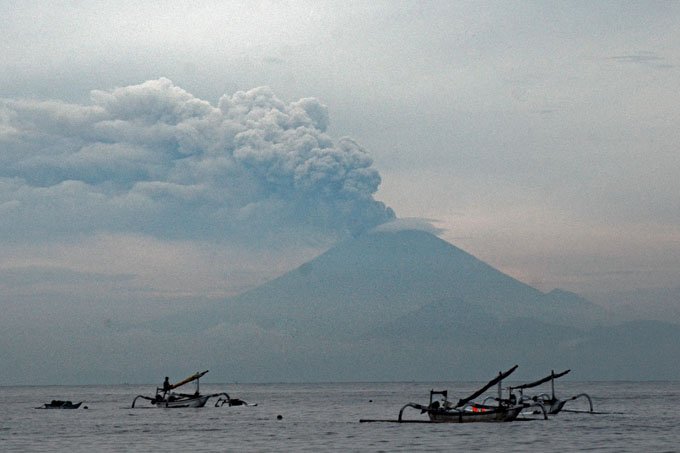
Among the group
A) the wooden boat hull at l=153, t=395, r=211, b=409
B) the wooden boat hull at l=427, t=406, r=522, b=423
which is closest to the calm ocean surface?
the wooden boat hull at l=427, t=406, r=522, b=423

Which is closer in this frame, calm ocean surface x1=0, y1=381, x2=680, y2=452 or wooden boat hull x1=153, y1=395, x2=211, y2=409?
calm ocean surface x1=0, y1=381, x2=680, y2=452

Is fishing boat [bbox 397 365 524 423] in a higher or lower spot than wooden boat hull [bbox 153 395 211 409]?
lower

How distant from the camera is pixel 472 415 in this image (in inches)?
3445

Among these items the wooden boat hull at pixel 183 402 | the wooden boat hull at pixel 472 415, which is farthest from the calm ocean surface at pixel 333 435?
the wooden boat hull at pixel 183 402

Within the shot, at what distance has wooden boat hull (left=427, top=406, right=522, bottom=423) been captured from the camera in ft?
286

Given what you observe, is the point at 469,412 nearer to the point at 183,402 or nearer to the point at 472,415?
the point at 472,415

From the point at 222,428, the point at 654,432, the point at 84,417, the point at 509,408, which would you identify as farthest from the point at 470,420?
the point at 84,417

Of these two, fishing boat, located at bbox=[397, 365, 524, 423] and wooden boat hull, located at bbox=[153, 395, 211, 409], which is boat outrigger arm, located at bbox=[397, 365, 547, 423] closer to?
fishing boat, located at bbox=[397, 365, 524, 423]

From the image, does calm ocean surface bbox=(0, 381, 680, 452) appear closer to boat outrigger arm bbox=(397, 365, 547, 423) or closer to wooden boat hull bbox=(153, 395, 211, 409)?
boat outrigger arm bbox=(397, 365, 547, 423)

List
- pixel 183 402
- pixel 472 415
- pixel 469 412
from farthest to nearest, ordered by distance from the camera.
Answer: pixel 183 402, pixel 472 415, pixel 469 412

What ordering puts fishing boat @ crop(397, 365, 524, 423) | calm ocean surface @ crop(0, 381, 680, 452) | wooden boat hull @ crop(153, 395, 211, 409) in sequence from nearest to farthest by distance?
calm ocean surface @ crop(0, 381, 680, 452) → fishing boat @ crop(397, 365, 524, 423) → wooden boat hull @ crop(153, 395, 211, 409)

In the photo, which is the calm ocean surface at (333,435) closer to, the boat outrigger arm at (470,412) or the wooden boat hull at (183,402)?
the boat outrigger arm at (470,412)

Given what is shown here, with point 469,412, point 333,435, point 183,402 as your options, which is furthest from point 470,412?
point 183,402

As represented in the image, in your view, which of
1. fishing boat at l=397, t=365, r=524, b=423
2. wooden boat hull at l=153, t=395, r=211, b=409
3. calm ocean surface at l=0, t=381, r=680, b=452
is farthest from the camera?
wooden boat hull at l=153, t=395, r=211, b=409
